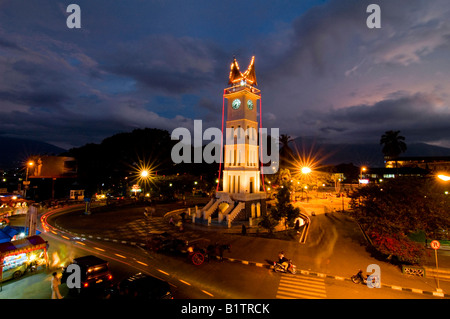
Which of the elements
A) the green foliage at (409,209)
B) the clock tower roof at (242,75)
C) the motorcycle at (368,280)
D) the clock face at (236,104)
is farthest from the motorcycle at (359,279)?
the clock tower roof at (242,75)

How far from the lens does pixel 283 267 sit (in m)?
13.6

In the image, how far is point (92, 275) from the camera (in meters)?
11.5

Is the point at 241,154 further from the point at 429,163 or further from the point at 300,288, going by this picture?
the point at 429,163

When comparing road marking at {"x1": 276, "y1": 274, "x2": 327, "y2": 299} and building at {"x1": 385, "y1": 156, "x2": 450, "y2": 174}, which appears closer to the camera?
road marking at {"x1": 276, "y1": 274, "x2": 327, "y2": 299}

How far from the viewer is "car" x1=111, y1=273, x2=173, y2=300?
9.94 meters

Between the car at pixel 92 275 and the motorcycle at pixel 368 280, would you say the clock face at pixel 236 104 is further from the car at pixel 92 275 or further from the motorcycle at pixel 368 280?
the car at pixel 92 275

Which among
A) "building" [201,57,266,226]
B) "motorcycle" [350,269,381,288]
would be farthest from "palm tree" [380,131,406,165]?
"motorcycle" [350,269,381,288]

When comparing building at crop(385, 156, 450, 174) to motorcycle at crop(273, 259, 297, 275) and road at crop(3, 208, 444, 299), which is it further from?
motorcycle at crop(273, 259, 297, 275)

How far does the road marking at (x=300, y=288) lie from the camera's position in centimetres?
1115

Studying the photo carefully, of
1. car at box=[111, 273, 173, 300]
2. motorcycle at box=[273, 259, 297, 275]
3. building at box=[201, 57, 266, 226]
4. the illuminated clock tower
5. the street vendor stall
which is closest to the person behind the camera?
car at box=[111, 273, 173, 300]

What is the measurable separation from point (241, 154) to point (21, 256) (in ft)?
77.2

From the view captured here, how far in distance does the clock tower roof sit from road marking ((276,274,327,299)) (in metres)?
26.6
